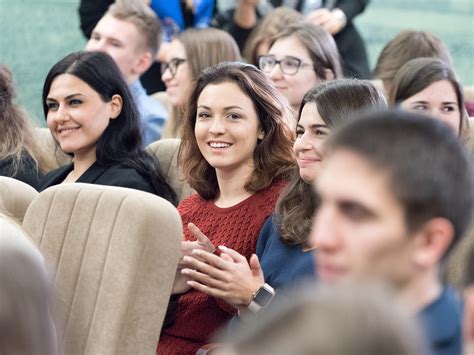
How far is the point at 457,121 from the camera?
2773mm

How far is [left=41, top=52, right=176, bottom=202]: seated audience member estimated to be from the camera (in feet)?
9.97

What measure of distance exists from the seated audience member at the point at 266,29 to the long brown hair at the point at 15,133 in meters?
1.01

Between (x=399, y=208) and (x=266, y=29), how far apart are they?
10.2 ft

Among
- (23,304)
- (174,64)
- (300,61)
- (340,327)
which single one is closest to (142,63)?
(174,64)

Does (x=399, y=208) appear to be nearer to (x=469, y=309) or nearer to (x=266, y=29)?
(x=469, y=309)

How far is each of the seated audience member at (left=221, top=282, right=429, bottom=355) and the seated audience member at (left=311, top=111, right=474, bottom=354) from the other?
0.28 metres

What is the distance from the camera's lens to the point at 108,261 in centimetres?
212

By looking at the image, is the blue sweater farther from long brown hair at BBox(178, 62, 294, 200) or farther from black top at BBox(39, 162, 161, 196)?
black top at BBox(39, 162, 161, 196)

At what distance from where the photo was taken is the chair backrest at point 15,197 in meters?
2.48

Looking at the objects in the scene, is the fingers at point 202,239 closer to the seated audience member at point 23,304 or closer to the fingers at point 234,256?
the fingers at point 234,256

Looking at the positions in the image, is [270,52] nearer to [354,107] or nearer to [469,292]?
[354,107]

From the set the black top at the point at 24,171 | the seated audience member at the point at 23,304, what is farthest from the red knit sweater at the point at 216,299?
the black top at the point at 24,171

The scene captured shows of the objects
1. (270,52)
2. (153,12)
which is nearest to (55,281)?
(270,52)

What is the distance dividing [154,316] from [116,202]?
10.2 inches
